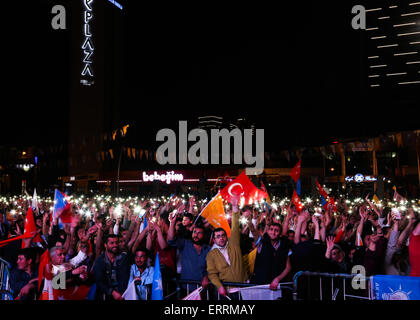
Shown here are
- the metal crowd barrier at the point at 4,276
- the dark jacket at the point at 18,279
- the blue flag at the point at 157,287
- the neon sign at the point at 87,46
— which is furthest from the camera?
the neon sign at the point at 87,46

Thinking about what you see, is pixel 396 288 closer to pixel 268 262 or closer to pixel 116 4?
pixel 268 262

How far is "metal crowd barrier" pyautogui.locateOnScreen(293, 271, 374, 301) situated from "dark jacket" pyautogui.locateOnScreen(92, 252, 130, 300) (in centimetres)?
248

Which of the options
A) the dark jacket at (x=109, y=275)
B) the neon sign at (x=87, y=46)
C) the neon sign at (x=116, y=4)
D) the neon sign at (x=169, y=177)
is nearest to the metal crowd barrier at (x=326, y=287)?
the dark jacket at (x=109, y=275)

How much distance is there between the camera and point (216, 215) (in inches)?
303

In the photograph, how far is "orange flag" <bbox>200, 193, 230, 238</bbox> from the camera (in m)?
7.61

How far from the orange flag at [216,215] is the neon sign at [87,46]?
50.2 metres

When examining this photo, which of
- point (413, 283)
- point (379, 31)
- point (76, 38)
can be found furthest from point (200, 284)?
point (379, 31)

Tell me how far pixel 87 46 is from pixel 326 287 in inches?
2119

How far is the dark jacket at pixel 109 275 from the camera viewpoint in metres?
5.66

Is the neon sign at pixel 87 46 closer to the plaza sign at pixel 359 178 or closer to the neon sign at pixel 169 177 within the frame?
the neon sign at pixel 169 177

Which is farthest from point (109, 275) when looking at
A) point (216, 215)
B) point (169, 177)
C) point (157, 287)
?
point (169, 177)

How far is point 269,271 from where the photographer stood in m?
5.66
